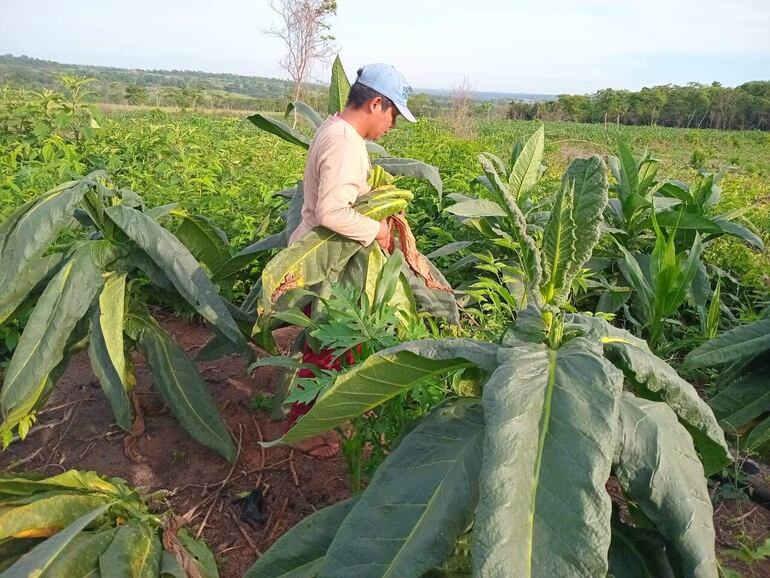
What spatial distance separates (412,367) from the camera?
1376 millimetres

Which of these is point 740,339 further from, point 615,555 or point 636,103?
point 636,103

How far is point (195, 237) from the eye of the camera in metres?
2.83

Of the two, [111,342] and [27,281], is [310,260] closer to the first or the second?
[111,342]

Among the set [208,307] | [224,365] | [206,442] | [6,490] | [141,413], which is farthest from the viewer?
[224,365]

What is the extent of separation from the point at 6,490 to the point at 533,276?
71.7 inches

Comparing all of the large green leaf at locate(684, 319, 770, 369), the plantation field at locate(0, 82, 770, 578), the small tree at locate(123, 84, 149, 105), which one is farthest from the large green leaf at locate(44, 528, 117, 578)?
the small tree at locate(123, 84, 149, 105)

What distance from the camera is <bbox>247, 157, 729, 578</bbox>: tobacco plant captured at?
1.04 metres

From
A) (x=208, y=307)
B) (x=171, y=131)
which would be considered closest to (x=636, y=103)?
(x=171, y=131)

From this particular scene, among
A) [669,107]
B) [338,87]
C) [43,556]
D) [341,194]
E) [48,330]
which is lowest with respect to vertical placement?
[43,556]

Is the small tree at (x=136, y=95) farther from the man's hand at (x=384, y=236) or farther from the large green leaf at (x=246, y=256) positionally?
the man's hand at (x=384, y=236)

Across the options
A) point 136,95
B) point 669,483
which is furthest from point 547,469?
point 136,95

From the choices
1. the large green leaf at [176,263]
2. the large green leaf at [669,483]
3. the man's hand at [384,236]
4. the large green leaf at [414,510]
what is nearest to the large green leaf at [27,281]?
the large green leaf at [176,263]

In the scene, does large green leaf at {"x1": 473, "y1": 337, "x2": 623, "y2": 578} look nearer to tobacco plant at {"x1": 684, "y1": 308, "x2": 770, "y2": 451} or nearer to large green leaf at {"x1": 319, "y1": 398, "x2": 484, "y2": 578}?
large green leaf at {"x1": 319, "y1": 398, "x2": 484, "y2": 578}

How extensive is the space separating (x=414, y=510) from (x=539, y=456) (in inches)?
12.1
